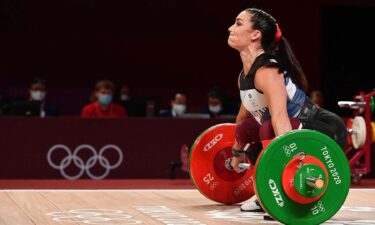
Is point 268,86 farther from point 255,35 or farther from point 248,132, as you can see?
point 248,132

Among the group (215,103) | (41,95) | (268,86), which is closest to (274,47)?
Result: (268,86)

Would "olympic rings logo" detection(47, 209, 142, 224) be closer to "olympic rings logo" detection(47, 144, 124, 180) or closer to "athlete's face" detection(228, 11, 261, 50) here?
"athlete's face" detection(228, 11, 261, 50)

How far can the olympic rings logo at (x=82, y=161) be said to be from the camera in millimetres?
9156

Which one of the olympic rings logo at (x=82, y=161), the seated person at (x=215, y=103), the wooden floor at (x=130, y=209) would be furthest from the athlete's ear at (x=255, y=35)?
the seated person at (x=215, y=103)

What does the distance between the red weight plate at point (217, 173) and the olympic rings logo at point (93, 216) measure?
29.3 inches

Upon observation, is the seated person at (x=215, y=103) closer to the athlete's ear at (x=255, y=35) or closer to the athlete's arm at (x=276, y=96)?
the athlete's ear at (x=255, y=35)

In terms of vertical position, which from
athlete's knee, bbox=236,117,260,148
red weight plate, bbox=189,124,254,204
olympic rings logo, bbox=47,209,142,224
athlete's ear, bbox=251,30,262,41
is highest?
athlete's ear, bbox=251,30,262,41

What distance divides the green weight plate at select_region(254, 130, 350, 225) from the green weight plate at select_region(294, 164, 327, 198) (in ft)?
0.25

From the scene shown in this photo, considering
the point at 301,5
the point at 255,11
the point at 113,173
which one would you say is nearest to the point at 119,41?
the point at 301,5

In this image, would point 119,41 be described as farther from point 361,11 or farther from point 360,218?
point 360,218

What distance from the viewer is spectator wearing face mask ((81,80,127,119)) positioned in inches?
397

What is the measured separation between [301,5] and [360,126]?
18.6ft

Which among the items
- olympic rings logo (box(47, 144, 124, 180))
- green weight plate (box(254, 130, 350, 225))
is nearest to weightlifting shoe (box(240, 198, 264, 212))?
green weight plate (box(254, 130, 350, 225))

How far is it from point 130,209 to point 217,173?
0.73 m
